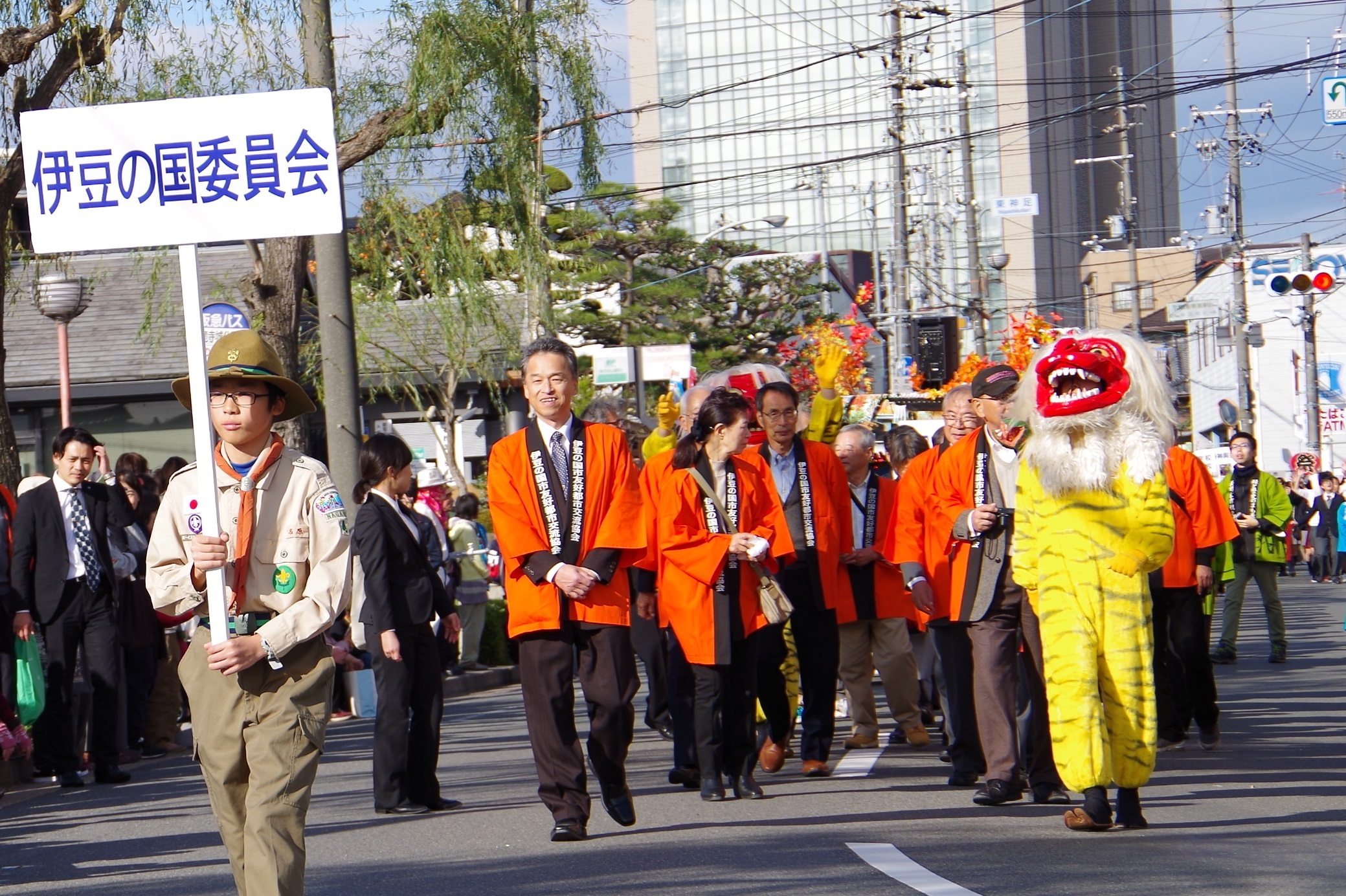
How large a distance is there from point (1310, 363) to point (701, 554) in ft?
109

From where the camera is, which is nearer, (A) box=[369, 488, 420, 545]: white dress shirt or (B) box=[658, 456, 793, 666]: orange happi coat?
(B) box=[658, 456, 793, 666]: orange happi coat

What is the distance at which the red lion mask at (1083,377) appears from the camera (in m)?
6.98

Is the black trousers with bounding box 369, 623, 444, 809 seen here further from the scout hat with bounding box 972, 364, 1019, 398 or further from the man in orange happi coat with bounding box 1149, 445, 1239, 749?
the man in orange happi coat with bounding box 1149, 445, 1239, 749

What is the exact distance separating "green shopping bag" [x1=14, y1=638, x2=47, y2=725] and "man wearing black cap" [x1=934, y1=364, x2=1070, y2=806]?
4907 millimetres

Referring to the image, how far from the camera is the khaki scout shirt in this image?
4984mm

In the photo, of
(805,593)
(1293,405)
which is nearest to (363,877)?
(805,593)

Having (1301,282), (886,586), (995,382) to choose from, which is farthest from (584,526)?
(1301,282)

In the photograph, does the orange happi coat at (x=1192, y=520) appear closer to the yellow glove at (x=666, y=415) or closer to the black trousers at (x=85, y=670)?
the yellow glove at (x=666, y=415)

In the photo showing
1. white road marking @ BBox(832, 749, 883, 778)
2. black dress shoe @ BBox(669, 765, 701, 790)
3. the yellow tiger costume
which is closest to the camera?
the yellow tiger costume

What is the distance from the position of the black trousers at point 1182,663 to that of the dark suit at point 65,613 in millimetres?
5912

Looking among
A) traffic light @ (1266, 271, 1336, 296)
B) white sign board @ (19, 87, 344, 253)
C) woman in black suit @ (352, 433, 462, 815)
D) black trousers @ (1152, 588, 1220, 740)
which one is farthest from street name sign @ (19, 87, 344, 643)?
traffic light @ (1266, 271, 1336, 296)

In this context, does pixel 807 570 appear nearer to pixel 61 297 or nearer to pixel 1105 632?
pixel 1105 632

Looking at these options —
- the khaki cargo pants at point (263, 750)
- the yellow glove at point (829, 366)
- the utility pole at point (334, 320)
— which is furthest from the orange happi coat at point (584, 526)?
the utility pole at point (334, 320)

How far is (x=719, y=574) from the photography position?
26.9ft
